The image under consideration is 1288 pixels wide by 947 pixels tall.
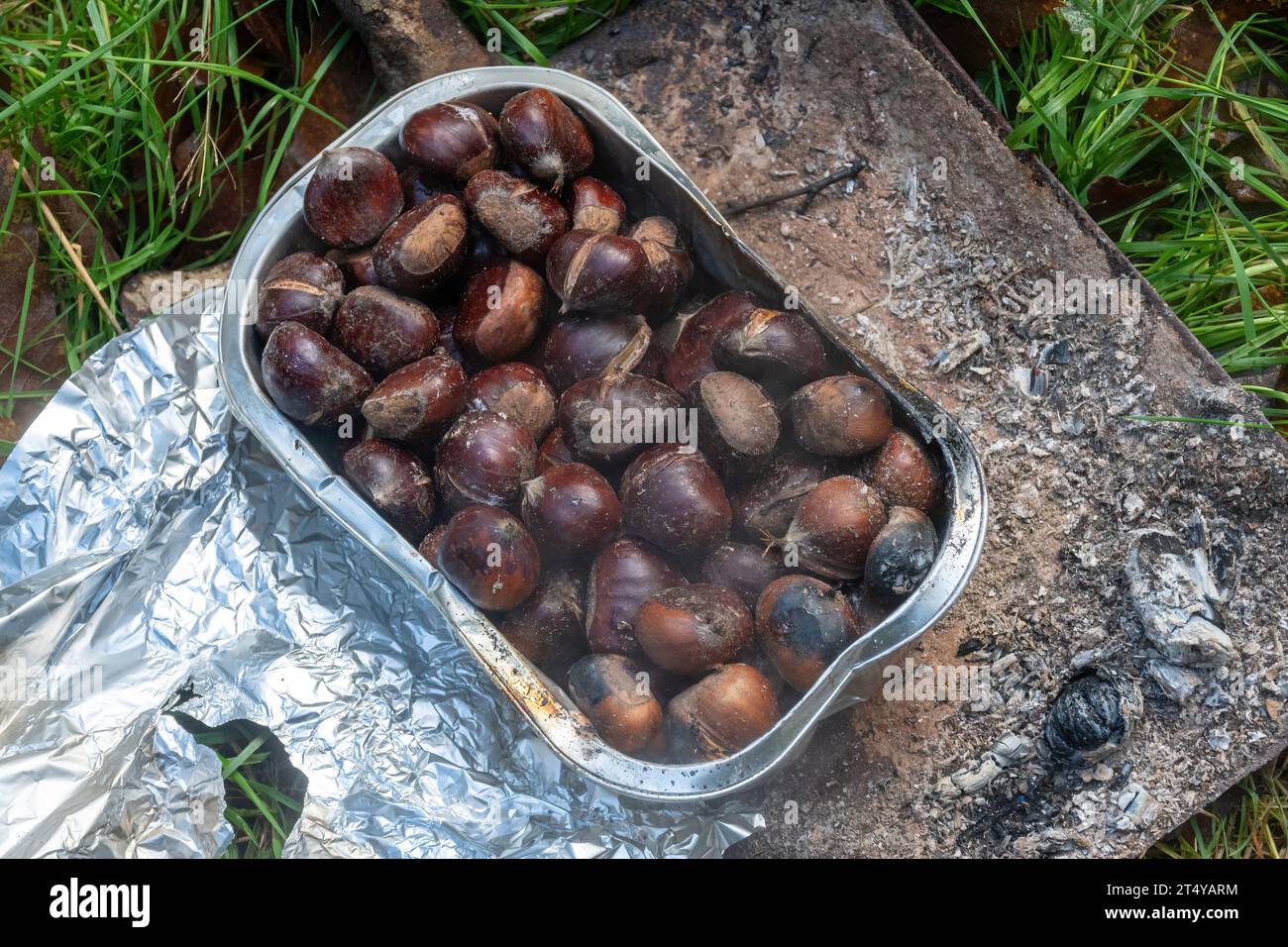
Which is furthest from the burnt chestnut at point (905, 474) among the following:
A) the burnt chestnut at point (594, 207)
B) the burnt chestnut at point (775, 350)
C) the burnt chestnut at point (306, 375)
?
the burnt chestnut at point (306, 375)

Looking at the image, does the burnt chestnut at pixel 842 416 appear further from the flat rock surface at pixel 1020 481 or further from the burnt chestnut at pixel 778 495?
the flat rock surface at pixel 1020 481

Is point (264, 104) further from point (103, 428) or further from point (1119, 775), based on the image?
point (1119, 775)

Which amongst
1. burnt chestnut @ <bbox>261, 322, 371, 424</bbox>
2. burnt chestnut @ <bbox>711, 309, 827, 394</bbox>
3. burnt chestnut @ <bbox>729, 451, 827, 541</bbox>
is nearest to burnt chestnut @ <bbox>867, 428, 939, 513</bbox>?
burnt chestnut @ <bbox>729, 451, 827, 541</bbox>

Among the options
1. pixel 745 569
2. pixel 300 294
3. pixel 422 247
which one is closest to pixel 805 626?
pixel 745 569

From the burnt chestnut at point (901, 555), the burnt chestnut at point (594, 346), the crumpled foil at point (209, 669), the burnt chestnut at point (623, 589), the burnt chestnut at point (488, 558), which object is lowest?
the crumpled foil at point (209, 669)

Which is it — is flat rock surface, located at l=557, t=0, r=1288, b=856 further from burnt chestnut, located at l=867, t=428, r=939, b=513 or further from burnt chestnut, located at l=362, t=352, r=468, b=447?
burnt chestnut, located at l=362, t=352, r=468, b=447
